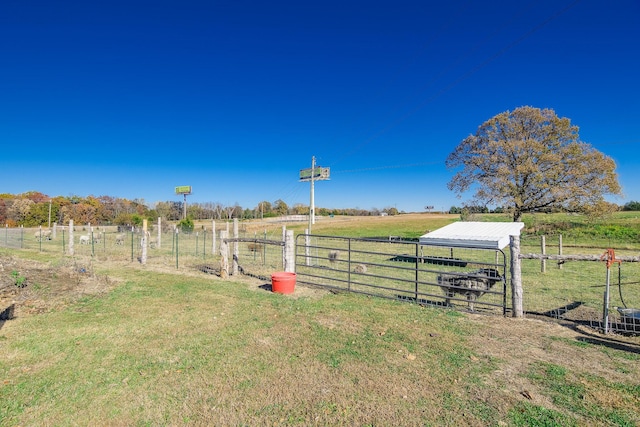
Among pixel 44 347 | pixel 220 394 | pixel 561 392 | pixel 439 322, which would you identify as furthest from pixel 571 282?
pixel 44 347

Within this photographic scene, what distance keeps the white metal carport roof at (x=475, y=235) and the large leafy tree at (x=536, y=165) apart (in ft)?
16.4

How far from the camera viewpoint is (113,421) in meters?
3.12

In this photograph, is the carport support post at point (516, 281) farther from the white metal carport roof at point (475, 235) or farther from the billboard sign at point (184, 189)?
the billboard sign at point (184, 189)

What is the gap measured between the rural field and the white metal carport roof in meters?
8.92

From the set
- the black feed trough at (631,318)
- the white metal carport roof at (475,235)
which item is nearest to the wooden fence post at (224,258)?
the white metal carport roof at (475,235)

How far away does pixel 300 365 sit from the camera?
14.2ft

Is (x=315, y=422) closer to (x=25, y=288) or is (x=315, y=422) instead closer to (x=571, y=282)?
(x=25, y=288)

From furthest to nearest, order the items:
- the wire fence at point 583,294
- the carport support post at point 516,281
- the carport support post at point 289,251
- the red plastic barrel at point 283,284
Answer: the carport support post at point 289,251 → the red plastic barrel at point 283,284 → the carport support post at point 516,281 → the wire fence at point 583,294

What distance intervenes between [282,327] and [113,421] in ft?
10.1

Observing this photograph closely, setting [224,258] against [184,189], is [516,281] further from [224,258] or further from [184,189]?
[184,189]

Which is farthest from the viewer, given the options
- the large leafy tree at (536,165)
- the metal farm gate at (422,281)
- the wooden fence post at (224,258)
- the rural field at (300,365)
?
the large leafy tree at (536,165)

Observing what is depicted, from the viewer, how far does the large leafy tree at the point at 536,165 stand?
21375 millimetres

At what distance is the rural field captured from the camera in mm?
3256

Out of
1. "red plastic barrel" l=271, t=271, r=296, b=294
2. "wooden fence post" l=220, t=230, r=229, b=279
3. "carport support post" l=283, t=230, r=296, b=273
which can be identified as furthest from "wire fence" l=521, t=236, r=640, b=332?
"wooden fence post" l=220, t=230, r=229, b=279
